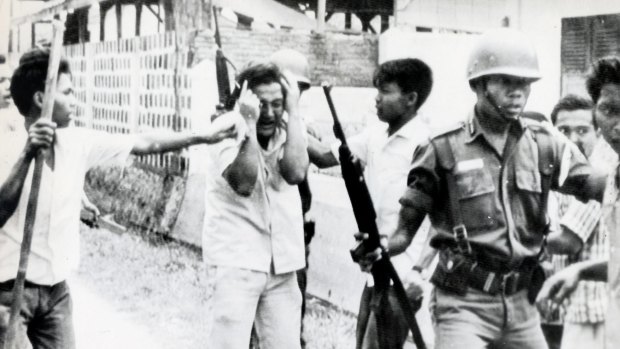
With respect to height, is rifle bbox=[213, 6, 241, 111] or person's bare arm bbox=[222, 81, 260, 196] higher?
rifle bbox=[213, 6, 241, 111]

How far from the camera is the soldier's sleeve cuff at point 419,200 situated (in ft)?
8.21

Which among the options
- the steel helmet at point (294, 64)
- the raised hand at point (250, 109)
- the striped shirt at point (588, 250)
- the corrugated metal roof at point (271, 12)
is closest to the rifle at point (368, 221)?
the raised hand at point (250, 109)

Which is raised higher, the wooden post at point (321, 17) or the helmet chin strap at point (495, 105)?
the wooden post at point (321, 17)

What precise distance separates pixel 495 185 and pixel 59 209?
4.49 feet

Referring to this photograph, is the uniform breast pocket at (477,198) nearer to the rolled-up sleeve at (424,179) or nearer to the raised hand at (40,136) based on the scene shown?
the rolled-up sleeve at (424,179)

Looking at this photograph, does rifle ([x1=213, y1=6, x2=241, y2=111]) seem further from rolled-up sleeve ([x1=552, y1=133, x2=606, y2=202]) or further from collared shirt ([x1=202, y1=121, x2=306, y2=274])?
rolled-up sleeve ([x1=552, y1=133, x2=606, y2=202])

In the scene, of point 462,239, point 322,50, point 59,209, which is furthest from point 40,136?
point 322,50

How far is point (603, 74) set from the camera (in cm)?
249

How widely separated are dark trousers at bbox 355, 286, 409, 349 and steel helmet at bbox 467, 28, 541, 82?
2.67 feet

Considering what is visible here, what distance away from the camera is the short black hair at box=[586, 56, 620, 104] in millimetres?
2455

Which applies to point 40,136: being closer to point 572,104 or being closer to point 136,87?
point 572,104

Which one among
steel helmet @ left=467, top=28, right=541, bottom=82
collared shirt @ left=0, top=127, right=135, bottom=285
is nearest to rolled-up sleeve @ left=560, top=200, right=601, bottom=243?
steel helmet @ left=467, top=28, right=541, bottom=82

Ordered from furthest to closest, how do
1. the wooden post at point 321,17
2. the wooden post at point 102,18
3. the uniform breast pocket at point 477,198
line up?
the wooden post at point 102,18 < the wooden post at point 321,17 < the uniform breast pocket at point 477,198

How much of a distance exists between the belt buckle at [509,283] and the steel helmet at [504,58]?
59cm
